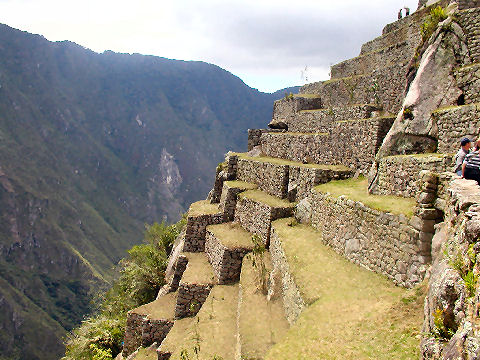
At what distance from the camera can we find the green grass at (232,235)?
1691 cm

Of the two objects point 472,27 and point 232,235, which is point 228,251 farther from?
point 472,27

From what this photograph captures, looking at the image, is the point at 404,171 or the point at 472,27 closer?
the point at 404,171

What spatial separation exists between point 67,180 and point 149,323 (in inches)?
4748

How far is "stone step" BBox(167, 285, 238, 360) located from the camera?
11.6 m

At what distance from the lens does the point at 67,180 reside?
12531cm

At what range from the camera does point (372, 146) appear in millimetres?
14156

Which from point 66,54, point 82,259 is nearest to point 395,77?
point 82,259

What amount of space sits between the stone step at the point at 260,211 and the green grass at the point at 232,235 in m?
0.36

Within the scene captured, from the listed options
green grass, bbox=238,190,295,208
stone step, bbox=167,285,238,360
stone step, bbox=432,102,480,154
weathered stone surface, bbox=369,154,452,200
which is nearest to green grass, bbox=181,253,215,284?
stone step, bbox=167,285,238,360

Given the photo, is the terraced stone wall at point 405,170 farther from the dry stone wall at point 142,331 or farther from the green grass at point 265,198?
the dry stone wall at point 142,331

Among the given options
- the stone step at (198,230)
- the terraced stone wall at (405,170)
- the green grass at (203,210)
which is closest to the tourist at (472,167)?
the terraced stone wall at (405,170)

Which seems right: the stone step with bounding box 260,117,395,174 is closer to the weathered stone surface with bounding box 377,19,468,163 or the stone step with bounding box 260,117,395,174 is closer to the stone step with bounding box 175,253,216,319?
the weathered stone surface with bounding box 377,19,468,163

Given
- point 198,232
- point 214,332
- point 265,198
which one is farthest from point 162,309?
point 265,198

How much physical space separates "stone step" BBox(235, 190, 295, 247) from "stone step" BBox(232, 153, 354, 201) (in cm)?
50
